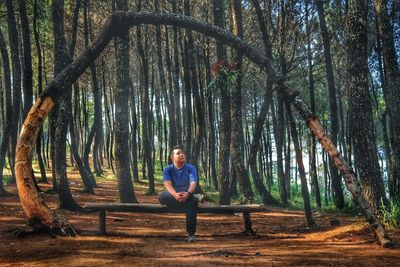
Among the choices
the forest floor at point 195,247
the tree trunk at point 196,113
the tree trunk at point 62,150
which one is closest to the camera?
the forest floor at point 195,247

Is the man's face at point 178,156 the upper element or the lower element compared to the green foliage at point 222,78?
lower

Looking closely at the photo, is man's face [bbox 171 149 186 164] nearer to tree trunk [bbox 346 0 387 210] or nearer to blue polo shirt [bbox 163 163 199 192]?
blue polo shirt [bbox 163 163 199 192]

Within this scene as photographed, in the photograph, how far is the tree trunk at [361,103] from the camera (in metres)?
8.46

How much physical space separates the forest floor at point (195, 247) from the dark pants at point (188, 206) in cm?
36

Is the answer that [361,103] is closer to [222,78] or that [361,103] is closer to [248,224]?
[248,224]

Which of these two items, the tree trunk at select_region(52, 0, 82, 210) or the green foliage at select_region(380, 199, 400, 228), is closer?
the green foliage at select_region(380, 199, 400, 228)

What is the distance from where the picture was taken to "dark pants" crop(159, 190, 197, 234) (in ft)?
26.1

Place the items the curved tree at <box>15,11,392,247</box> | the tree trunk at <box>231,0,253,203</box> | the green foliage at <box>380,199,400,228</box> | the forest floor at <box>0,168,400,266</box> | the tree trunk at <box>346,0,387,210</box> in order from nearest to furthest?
the forest floor at <box>0,168,400,266</box> < the curved tree at <box>15,11,392,247</box> < the green foliage at <box>380,199,400,228</box> < the tree trunk at <box>346,0,387,210</box> < the tree trunk at <box>231,0,253,203</box>

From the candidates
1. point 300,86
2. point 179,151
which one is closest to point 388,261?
point 179,151

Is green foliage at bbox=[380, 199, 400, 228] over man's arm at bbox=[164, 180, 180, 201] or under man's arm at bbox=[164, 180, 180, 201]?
under

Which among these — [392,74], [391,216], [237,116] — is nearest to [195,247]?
[391,216]

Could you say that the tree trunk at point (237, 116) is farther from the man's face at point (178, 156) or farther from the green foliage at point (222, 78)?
the man's face at point (178, 156)

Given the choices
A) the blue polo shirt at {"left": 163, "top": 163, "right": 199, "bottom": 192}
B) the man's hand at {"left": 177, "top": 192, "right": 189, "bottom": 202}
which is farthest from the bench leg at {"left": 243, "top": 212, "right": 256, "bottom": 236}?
the man's hand at {"left": 177, "top": 192, "right": 189, "bottom": 202}

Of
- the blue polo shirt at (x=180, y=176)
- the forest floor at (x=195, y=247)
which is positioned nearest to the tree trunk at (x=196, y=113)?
the forest floor at (x=195, y=247)
